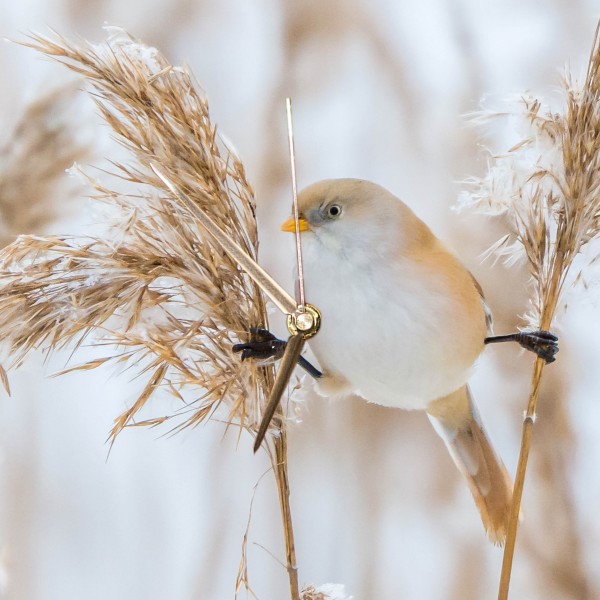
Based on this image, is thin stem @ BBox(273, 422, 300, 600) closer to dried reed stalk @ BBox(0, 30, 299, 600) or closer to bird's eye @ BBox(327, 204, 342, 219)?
dried reed stalk @ BBox(0, 30, 299, 600)

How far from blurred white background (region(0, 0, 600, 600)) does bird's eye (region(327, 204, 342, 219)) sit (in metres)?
0.07

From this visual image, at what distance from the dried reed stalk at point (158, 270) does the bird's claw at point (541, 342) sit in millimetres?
A: 260

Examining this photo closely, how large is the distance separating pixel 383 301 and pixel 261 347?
127 millimetres

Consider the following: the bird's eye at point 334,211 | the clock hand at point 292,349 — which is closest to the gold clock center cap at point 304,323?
the clock hand at point 292,349

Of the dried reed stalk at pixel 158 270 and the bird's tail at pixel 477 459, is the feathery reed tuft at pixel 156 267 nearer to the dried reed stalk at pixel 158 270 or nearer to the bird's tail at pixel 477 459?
the dried reed stalk at pixel 158 270

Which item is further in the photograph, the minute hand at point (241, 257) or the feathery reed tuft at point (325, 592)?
the feathery reed tuft at point (325, 592)

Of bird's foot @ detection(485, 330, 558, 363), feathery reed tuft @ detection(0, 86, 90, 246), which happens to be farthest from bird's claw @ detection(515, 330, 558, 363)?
feathery reed tuft @ detection(0, 86, 90, 246)

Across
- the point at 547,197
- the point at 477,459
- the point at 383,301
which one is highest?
the point at 547,197

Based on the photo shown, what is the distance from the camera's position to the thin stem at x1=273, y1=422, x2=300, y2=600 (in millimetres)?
781

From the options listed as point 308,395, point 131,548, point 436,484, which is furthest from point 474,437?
point 131,548

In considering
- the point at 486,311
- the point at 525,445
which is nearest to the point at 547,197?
the point at 486,311

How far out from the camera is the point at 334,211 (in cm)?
77

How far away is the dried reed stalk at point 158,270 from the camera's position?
736mm

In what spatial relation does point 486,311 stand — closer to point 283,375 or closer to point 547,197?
point 547,197
